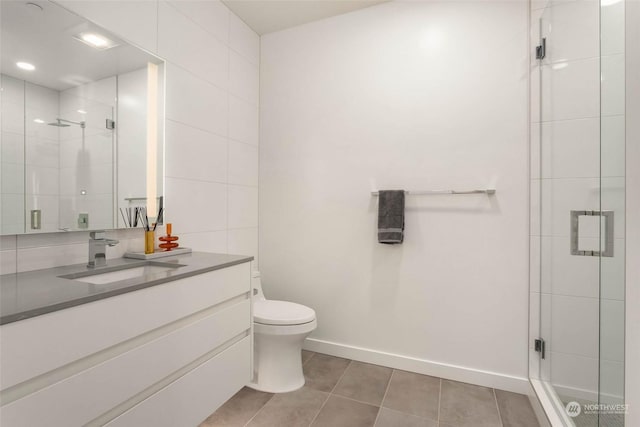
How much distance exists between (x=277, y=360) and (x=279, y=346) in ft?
0.29

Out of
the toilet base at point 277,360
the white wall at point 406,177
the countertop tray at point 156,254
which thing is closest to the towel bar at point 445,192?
the white wall at point 406,177

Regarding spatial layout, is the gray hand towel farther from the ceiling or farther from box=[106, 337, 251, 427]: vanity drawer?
the ceiling

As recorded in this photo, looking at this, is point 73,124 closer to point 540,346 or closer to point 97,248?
point 97,248

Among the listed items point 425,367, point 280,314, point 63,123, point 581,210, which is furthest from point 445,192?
point 63,123

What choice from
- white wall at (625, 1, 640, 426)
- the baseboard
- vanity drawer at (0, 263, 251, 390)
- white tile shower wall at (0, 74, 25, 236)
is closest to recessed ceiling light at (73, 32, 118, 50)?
white tile shower wall at (0, 74, 25, 236)

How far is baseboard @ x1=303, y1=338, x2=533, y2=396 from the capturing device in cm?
180

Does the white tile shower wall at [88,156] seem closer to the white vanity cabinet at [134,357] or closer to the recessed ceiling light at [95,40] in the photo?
the recessed ceiling light at [95,40]

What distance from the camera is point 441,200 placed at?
1.96 metres

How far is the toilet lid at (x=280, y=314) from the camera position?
175 cm

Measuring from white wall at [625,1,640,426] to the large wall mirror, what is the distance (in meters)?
1.94

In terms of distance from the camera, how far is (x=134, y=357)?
0.98 meters

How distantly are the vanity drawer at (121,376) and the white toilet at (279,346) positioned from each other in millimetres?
375

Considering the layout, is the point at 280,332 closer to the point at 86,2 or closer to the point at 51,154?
the point at 51,154

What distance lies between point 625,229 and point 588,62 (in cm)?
72
